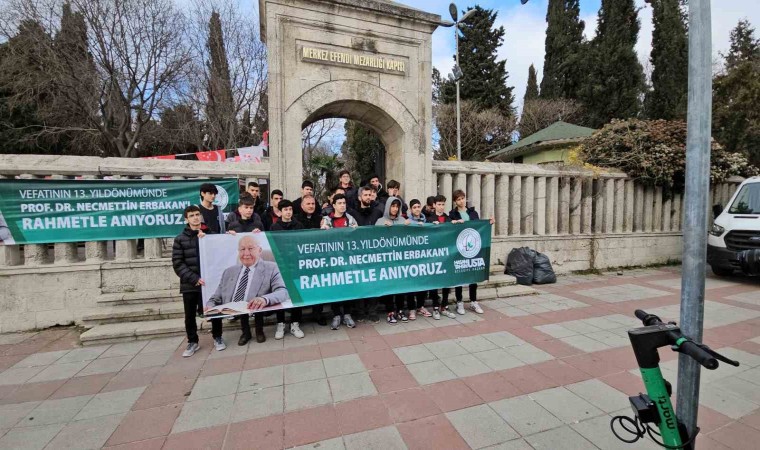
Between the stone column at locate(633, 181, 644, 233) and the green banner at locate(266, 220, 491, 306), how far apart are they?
6395 mm

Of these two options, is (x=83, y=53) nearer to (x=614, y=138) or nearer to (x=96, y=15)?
(x=96, y=15)

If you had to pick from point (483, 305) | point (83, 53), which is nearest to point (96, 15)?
point (83, 53)

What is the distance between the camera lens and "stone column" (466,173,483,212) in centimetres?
760

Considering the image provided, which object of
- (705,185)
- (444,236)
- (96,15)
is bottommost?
(444,236)

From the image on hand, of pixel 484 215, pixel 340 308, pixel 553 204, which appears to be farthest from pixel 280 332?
pixel 553 204

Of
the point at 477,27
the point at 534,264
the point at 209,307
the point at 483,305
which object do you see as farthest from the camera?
the point at 477,27

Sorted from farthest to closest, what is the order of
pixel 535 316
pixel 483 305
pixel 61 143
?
pixel 61 143
pixel 483 305
pixel 535 316

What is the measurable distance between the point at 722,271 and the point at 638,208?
228 cm

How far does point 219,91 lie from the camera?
17062 mm

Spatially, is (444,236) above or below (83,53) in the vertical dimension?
below

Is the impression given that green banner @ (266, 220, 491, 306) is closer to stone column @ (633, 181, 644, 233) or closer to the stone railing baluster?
the stone railing baluster

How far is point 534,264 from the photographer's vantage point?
7332mm

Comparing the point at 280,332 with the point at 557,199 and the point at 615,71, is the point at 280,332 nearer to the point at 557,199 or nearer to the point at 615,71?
the point at 557,199

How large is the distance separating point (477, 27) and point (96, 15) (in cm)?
2636
